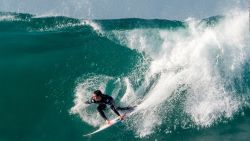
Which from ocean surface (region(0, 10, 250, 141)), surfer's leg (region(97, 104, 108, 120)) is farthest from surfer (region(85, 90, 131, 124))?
ocean surface (region(0, 10, 250, 141))

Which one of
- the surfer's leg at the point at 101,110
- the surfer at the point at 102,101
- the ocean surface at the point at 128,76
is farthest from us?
the ocean surface at the point at 128,76

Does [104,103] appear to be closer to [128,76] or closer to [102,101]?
[102,101]

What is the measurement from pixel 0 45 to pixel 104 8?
3.41 metres

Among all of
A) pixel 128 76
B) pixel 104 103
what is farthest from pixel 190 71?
pixel 104 103

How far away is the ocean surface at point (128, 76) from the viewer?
11.2m

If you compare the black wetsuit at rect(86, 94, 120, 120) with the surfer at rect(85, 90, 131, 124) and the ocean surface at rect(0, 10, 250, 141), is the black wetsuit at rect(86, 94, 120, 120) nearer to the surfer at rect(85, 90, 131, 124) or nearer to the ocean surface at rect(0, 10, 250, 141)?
the surfer at rect(85, 90, 131, 124)

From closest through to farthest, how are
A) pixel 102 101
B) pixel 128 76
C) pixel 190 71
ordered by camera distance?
pixel 102 101, pixel 190 71, pixel 128 76

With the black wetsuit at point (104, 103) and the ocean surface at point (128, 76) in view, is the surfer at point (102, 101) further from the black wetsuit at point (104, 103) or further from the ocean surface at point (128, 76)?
the ocean surface at point (128, 76)

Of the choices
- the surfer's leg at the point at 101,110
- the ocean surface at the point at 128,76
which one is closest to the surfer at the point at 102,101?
the surfer's leg at the point at 101,110

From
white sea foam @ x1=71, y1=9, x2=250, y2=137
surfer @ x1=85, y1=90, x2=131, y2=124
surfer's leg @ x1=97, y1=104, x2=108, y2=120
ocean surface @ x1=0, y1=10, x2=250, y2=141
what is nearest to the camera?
surfer @ x1=85, y1=90, x2=131, y2=124

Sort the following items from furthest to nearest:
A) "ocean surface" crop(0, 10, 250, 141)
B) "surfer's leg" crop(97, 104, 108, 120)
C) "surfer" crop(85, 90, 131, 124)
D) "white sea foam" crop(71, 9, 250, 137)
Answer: "white sea foam" crop(71, 9, 250, 137) → "ocean surface" crop(0, 10, 250, 141) → "surfer's leg" crop(97, 104, 108, 120) → "surfer" crop(85, 90, 131, 124)

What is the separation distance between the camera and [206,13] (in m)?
14.1

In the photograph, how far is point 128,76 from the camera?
507 inches

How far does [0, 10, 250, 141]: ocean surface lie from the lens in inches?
440
